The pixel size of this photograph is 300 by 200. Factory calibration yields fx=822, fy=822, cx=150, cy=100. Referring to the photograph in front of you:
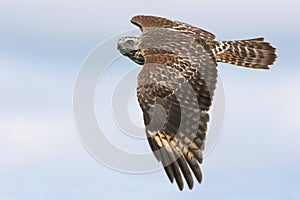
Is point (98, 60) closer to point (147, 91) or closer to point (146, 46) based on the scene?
point (146, 46)

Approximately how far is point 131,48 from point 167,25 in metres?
1.43

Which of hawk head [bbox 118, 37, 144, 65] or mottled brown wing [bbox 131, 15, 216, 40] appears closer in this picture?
hawk head [bbox 118, 37, 144, 65]

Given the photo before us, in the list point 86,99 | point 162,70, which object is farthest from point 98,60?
point 162,70

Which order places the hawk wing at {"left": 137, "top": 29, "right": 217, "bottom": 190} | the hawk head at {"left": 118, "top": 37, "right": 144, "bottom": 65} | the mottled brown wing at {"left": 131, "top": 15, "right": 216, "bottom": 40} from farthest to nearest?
the mottled brown wing at {"left": 131, "top": 15, "right": 216, "bottom": 40} → the hawk head at {"left": 118, "top": 37, "right": 144, "bottom": 65} → the hawk wing at {"left": 137, "top": 29, "right": 217, "bottom": 190}

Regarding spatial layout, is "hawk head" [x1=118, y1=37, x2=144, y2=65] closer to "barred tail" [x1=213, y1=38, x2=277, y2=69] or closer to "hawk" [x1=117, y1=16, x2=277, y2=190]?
"hawk" [x1=117, y1=16, x2=277, y2=190]

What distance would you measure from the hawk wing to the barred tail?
2.81ft


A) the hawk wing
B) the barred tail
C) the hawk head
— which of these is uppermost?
the hawk head

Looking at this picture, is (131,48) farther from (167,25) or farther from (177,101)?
(177,101)

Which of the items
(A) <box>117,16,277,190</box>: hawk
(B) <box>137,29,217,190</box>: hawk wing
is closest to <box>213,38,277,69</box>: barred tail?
(A) <box>117,16,277,190</box>: hawk

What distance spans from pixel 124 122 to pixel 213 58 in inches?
87.6

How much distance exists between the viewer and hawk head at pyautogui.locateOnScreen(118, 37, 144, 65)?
676 inches

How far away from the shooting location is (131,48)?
17.3 m

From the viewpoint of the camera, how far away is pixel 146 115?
14883mm

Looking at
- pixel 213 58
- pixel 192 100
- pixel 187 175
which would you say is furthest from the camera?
pixel 213 58
